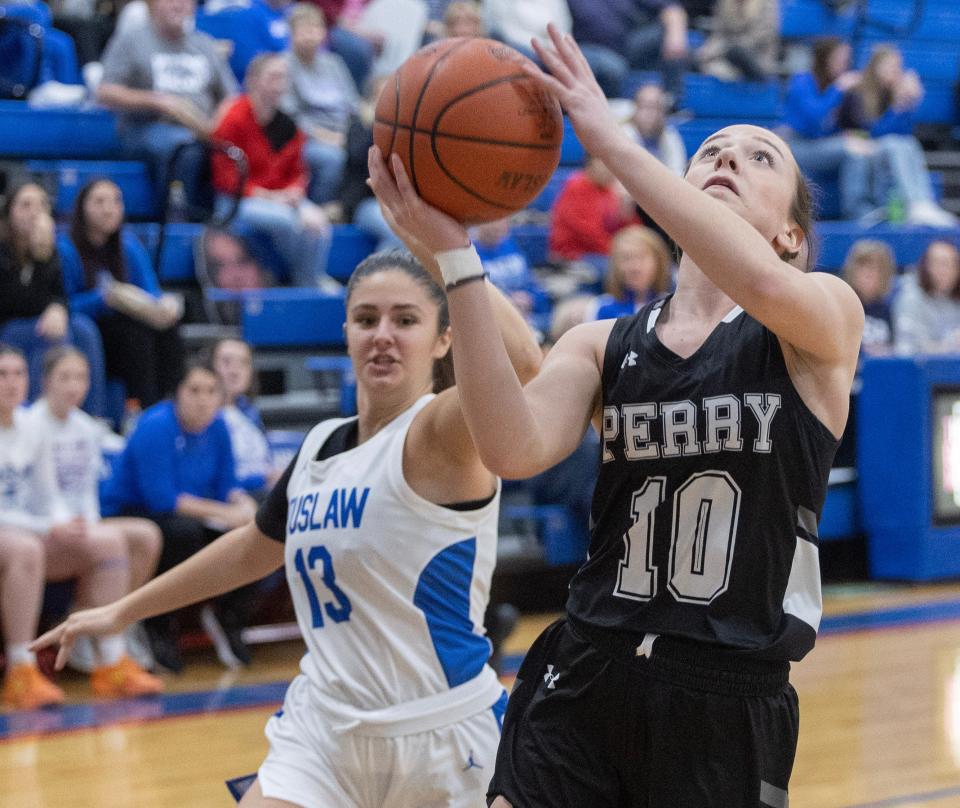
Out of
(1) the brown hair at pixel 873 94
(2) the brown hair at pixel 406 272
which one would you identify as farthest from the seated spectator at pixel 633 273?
(1) the brown hair at pixel 873 94

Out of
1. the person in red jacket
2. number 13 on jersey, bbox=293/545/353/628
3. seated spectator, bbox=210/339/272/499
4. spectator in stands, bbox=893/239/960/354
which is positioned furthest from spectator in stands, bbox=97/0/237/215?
number 13 on jersey, bbox=293/545/353/628

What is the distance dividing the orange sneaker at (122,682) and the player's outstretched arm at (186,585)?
123 inches

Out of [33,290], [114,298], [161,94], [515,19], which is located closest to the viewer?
[33,290]

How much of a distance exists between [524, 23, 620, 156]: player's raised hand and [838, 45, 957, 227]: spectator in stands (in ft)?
34.7

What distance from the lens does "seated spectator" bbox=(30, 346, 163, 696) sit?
6184mm

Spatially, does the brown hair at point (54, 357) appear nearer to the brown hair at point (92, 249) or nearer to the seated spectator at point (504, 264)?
the brown hair at point (92, 249)

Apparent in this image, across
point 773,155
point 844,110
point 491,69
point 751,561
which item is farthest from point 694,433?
point 844,110

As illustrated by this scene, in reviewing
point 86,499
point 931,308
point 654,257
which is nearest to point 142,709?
point 86,499

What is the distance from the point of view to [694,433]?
2266 mm

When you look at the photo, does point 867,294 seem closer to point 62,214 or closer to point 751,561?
point 62,214

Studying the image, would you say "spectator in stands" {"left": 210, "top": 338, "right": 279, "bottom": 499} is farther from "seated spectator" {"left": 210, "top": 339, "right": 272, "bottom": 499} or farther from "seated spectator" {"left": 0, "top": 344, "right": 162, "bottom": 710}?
"seated spectator" {"left": 0, "top": 344, "right": 162, "bottom": 710}

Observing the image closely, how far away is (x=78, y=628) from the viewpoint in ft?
9.95

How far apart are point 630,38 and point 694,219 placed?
10.9 m

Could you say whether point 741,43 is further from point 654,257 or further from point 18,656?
point 18,656
